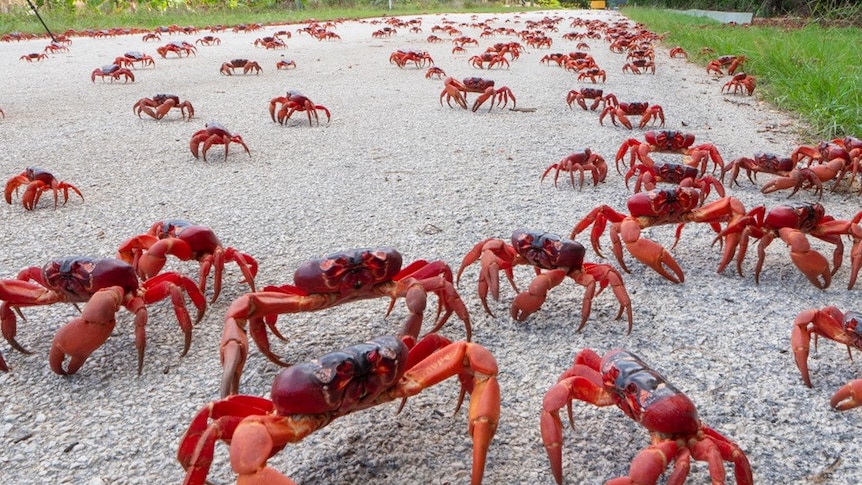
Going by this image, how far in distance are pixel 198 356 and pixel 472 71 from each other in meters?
11.8

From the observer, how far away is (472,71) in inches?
532

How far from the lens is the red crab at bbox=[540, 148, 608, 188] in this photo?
5.44 metres

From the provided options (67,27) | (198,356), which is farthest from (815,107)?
(67,27)

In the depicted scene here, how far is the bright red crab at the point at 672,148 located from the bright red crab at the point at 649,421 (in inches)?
157

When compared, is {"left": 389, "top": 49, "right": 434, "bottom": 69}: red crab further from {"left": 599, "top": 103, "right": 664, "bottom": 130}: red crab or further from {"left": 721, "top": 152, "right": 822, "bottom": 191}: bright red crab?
{"left": 721, "top": 152, "right": 822, "bottom": 191}: bright red crab

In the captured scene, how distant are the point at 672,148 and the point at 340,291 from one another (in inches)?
184

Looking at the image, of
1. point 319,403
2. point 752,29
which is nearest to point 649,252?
point 319,403

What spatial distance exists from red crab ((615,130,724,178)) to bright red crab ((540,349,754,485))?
398 centimetres

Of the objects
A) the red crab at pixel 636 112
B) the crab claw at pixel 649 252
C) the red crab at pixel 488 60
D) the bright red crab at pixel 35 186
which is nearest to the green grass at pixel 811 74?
the red crab at pixel 636 112

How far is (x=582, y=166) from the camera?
5.43 metres

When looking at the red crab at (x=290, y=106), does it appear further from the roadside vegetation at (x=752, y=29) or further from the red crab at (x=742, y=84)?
the red crab at (x=742, y=84)

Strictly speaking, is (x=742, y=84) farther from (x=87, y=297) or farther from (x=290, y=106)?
(x=87, y=297)

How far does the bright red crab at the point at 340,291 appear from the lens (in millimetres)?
2441

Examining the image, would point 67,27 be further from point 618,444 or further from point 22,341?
point 618,444
